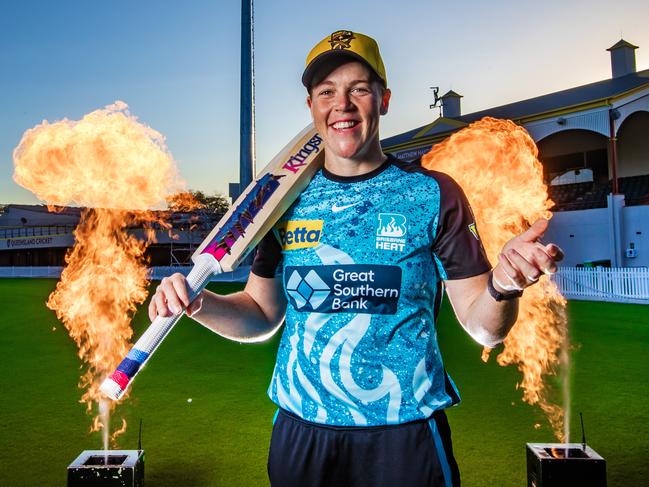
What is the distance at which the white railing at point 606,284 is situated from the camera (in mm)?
16547

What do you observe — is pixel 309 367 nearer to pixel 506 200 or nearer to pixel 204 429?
pixel 204 429

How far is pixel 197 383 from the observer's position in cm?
730

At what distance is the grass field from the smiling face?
10.1 feet

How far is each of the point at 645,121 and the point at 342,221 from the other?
27036 mm

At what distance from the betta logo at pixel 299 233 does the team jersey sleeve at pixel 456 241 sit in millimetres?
472

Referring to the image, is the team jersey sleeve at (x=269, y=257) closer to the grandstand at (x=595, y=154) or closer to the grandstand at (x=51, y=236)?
the grandstand at (x=595, y=154)

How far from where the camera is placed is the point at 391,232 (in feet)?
6.68

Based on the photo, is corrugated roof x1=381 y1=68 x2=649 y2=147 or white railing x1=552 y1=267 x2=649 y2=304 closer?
white railing x1=552 y1=267 x2=649 y2=304

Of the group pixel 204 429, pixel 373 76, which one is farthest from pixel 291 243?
pixel 204 429

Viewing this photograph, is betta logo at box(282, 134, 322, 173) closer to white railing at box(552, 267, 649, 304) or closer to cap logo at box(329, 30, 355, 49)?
cap logo at box(329, 30, 355, 49)

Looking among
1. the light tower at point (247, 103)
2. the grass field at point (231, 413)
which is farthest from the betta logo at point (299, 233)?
the light tower at point (247, 103)

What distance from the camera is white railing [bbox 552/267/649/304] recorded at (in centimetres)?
1655

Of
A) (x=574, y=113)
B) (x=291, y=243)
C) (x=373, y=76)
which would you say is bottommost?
(x=291, y=243)

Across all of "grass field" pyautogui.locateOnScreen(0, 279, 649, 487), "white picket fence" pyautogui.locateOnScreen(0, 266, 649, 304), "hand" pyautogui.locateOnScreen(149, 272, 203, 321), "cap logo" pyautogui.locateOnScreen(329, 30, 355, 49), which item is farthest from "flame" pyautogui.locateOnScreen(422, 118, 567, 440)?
"white picket fence" pyautogui.locateOnScreen(0, 266, 649, 304)
